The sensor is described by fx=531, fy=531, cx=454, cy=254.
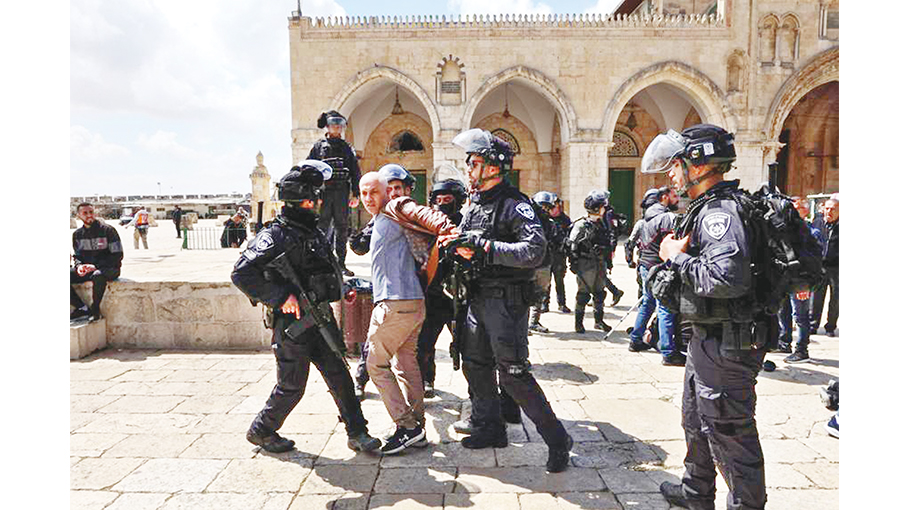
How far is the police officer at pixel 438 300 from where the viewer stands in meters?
4.08

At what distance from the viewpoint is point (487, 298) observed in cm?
323

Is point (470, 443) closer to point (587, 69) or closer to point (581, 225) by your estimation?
point (581, 225)

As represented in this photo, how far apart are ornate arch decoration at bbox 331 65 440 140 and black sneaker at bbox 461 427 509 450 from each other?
15.2 meters

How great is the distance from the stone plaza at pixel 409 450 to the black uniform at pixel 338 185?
75.9 inches

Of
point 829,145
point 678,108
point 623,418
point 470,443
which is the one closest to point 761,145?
point 678,108

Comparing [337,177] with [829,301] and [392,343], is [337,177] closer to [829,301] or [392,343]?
[392,343]

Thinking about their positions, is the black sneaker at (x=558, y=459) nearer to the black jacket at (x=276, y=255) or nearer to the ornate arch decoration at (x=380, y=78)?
the black jacket at (x=276, y=255)

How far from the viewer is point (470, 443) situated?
11.6 feet

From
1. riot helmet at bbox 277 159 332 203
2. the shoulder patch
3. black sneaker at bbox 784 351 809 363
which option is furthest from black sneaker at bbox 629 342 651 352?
the shoulder patch

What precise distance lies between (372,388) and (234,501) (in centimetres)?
193

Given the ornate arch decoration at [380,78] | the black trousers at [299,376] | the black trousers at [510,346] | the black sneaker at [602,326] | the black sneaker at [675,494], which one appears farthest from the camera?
the ornate arch decoration at [380,78]

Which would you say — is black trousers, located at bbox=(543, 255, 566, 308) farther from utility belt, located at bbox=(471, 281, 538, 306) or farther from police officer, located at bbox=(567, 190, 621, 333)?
utility belt, located at bbox=(471, 281, 538, 306)

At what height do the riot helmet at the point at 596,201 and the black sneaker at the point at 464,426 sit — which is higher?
the riot helmet at the point at 596,201

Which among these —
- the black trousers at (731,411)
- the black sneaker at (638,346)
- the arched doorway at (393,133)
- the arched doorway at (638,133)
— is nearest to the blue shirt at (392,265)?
the black trousers at (731,411)
